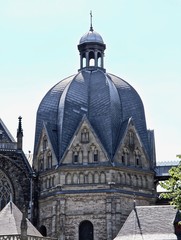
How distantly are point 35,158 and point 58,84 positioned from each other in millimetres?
6910

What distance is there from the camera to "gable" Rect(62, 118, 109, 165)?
5434cm

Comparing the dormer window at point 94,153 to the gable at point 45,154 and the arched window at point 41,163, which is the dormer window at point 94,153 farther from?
the arched window at point 41,163

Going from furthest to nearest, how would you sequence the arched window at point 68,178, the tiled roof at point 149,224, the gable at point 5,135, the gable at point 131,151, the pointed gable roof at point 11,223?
the gable at point 5,135, the gable at point 131,151, the arched window at point 68,178, the tiled roof at point 149,224, the pointed gable roof at point 11,223

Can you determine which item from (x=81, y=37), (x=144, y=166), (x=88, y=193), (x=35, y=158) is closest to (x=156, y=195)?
(x=144, y=166)

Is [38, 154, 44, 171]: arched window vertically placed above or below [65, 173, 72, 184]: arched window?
above

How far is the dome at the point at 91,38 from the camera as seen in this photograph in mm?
62594

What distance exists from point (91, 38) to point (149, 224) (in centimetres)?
2138

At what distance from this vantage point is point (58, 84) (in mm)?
59531

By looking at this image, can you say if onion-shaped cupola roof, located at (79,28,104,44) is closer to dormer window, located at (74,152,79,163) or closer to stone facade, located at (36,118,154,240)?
stone facade, located at (36,118,154,240)

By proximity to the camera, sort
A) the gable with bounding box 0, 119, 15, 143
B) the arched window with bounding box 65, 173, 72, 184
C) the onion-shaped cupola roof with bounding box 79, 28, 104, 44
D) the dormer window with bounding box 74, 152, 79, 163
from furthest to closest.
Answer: the onion-shaped cupola roof with bounding box 79, 28, 104, 44 → the gable with bounding box 0, 119, 15, 143 → the dormer window with bounding box 74, 152, 79, 163 → the arched window with bounding box 65, 173, 72, 184

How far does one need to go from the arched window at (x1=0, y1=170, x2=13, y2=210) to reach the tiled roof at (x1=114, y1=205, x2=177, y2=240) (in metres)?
10.7

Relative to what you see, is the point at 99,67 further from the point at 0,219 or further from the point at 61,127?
the point at 0,219

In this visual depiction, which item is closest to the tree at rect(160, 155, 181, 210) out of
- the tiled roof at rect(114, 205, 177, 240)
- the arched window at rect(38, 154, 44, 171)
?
the tiled roof at rect(114, 205, 177, 240)

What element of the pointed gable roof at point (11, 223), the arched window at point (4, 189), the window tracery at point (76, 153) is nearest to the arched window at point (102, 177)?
the window tracery at point (76, 153)
